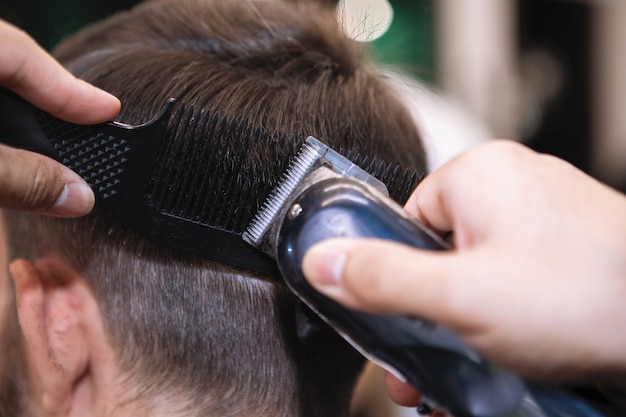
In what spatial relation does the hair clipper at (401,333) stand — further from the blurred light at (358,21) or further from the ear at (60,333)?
the blurred light at (358,21)

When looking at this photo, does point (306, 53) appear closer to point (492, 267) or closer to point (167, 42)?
point (167, 42)

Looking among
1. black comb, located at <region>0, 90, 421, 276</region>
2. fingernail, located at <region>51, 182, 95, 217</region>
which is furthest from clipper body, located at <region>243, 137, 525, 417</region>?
fingernail, located at <region>51, 182, 95, 217</region>

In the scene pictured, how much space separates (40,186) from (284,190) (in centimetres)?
23

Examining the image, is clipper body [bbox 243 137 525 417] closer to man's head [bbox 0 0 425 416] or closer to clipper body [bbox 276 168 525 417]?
clipper body [bbox 276 168 525 417]

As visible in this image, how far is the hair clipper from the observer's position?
53 cm

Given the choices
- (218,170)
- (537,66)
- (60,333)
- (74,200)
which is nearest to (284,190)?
(218,170)

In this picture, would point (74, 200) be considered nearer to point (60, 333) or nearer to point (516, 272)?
point (60, 333)

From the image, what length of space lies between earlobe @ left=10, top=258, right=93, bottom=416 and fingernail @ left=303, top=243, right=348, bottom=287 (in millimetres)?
331

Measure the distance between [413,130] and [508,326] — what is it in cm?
44

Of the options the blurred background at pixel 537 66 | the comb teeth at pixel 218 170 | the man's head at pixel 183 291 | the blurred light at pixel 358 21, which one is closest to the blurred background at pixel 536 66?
the blurred background at pixel 537 66

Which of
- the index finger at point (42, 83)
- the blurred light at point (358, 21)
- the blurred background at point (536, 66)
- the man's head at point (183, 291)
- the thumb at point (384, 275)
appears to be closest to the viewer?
the thumb at point (384, 275)

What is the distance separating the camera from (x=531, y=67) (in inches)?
117

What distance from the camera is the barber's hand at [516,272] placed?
1.57 feet

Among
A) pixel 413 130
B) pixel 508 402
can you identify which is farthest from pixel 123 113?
pixel 508 402
